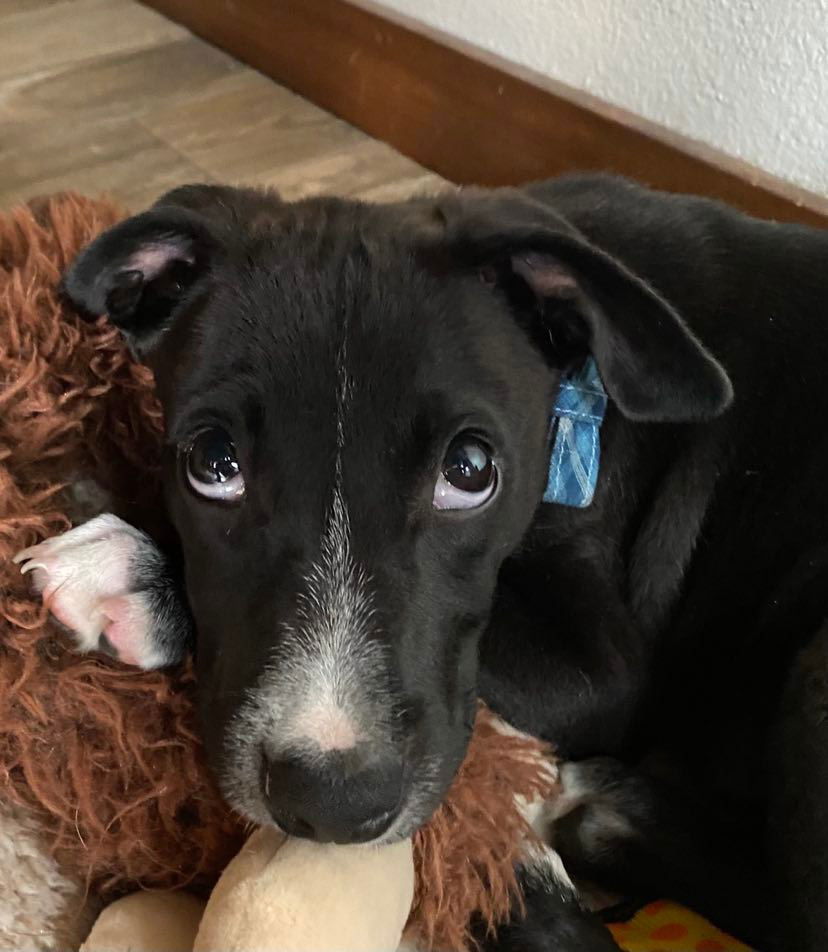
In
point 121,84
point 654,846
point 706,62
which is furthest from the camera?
point 121,84

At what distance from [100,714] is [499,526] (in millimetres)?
572

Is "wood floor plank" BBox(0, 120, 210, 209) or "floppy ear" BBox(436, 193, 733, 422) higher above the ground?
"floppy ear" BBox(436, 193, 733, 422)

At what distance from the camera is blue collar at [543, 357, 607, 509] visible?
5.75 feet

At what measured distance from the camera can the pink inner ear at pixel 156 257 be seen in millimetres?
1562

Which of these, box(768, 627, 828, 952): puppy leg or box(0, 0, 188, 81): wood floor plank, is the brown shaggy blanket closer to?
box(768, 627, 828, 952): puppy leg

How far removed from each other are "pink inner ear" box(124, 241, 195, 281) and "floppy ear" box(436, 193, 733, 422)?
1.21 feet

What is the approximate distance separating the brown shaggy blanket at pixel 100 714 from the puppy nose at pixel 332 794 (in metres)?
0.19

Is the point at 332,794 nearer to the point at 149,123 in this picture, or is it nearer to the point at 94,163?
the point at 94,163

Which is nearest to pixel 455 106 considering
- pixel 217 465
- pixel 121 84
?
pixel 121 84

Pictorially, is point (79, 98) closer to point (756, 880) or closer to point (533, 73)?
point (533, 73)

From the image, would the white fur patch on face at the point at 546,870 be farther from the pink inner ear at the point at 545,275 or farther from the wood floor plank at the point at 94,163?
the wood floor plank at the point at 94,163

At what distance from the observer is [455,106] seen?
359 cm

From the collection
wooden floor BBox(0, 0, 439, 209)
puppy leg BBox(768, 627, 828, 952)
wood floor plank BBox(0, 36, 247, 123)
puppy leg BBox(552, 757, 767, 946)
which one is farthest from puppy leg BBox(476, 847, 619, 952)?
wood floor plank BBox(0, 36, 247, 123)

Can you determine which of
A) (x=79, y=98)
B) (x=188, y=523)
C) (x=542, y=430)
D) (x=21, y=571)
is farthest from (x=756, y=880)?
(x=79, y=98)
